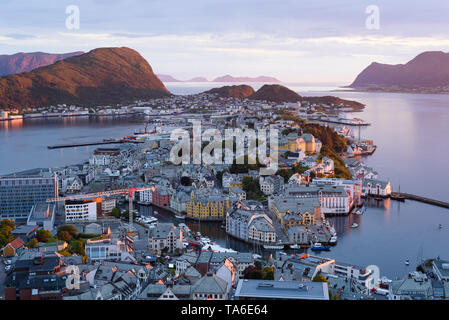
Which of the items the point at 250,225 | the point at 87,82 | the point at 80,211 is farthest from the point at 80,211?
the point at 87,82

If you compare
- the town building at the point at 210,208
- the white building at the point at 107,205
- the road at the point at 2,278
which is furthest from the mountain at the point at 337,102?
the road at the point at 2,278

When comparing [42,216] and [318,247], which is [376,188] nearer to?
[318,247]

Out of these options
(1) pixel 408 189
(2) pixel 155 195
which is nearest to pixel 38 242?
(2) pixel 155 195

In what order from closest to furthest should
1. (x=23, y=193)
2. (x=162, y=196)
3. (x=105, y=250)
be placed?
(x=105, y=250), (x=23, y=193), (x=162, y=196)

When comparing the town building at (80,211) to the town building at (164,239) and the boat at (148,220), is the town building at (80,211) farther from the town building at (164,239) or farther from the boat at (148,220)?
the town building at (164,239)
